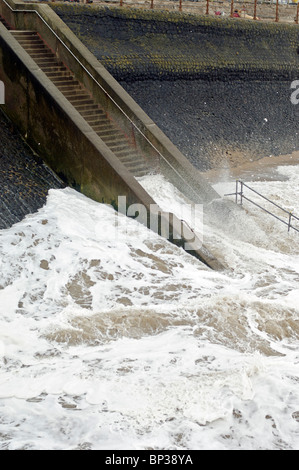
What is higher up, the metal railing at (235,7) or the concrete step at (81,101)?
the metal railing at (235,7)

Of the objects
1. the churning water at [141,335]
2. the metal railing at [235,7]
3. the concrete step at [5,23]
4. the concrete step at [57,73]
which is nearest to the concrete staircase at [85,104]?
the concrete step at [57,73]

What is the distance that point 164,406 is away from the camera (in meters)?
6.93

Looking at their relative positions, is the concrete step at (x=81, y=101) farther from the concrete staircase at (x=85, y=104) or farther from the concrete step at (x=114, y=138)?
the concrete step at (x=114, y=138)

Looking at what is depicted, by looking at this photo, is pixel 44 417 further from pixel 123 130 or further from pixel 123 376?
pixel 123 130

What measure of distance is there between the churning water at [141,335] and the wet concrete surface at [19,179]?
0.80 feet

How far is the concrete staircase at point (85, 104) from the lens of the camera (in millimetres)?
12492

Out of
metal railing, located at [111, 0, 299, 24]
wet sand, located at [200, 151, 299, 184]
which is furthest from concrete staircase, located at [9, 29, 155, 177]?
metal railing, located at [111, 0, 299, 24]

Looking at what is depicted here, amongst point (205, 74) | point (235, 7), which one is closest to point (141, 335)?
point (205, 74)

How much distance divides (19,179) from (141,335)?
14.5ft

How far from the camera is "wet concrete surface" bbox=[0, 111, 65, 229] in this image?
10.7 m

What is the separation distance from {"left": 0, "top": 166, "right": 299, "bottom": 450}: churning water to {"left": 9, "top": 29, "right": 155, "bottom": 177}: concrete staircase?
3.52ft

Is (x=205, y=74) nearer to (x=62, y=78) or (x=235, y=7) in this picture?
(x=62, y=78)

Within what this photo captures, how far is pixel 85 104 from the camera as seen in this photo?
41.9 feet

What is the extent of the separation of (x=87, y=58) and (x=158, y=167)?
271 cm
